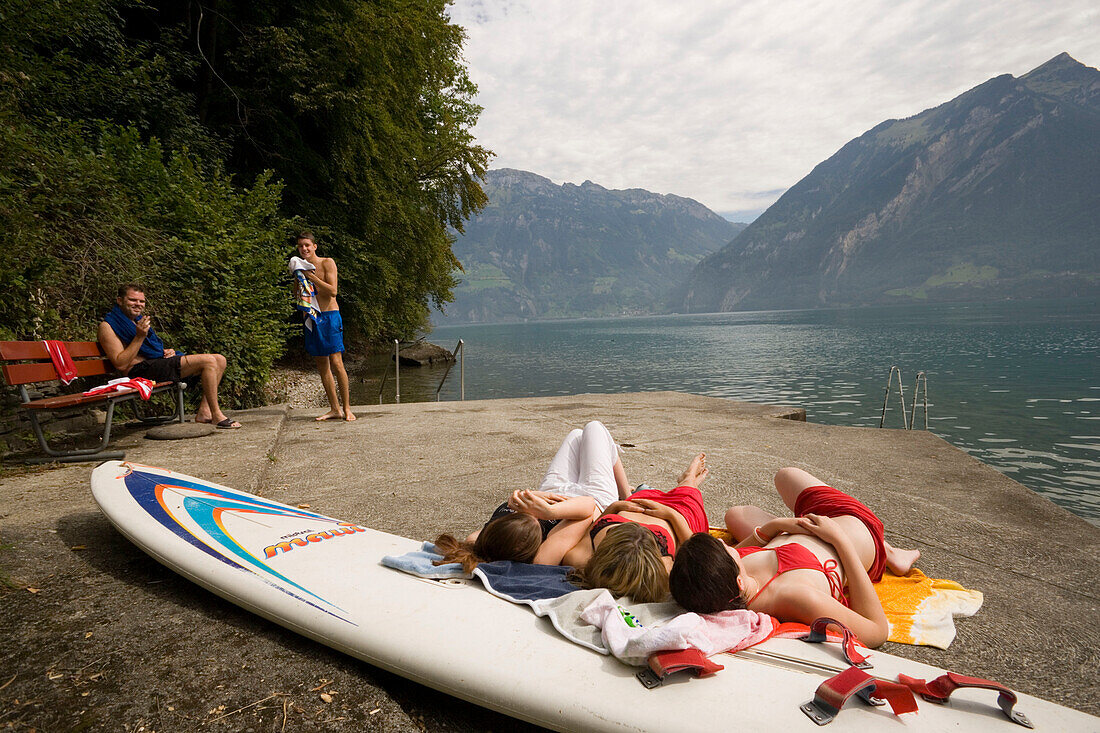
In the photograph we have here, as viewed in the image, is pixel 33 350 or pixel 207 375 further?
pixel 207 375

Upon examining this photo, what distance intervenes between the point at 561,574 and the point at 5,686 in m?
2.06

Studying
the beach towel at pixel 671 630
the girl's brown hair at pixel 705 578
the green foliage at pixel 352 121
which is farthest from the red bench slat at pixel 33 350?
the green foliage at pixel 352 121

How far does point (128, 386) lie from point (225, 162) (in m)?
9.50

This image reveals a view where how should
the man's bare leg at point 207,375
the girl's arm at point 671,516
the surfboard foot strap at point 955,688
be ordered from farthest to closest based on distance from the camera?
1. the man's bare leg at point 207,375
2. the girl's arm at point 671,516
3. the surfboard foot strap at point 955,688

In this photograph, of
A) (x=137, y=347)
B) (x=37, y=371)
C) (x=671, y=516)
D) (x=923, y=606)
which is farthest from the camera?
(x=137, y=347)

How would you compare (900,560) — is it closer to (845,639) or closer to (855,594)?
(855,594)

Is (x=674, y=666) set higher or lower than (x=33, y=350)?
lower

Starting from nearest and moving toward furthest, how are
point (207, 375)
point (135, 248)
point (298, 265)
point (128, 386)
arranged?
point (128, 386) → point (207, 375) → point (298, 265) → point (135, 248)

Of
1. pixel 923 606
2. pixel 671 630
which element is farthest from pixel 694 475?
pixel 671 630

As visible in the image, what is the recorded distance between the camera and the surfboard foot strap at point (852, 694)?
1626mm

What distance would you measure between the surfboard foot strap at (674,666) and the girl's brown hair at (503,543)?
0.90 metres

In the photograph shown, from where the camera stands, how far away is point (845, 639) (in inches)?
79.6

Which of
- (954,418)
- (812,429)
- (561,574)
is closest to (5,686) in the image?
(561,574)

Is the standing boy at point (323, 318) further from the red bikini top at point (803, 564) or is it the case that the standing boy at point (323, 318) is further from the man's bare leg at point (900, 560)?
the man's bare leg at point (900, 560)
